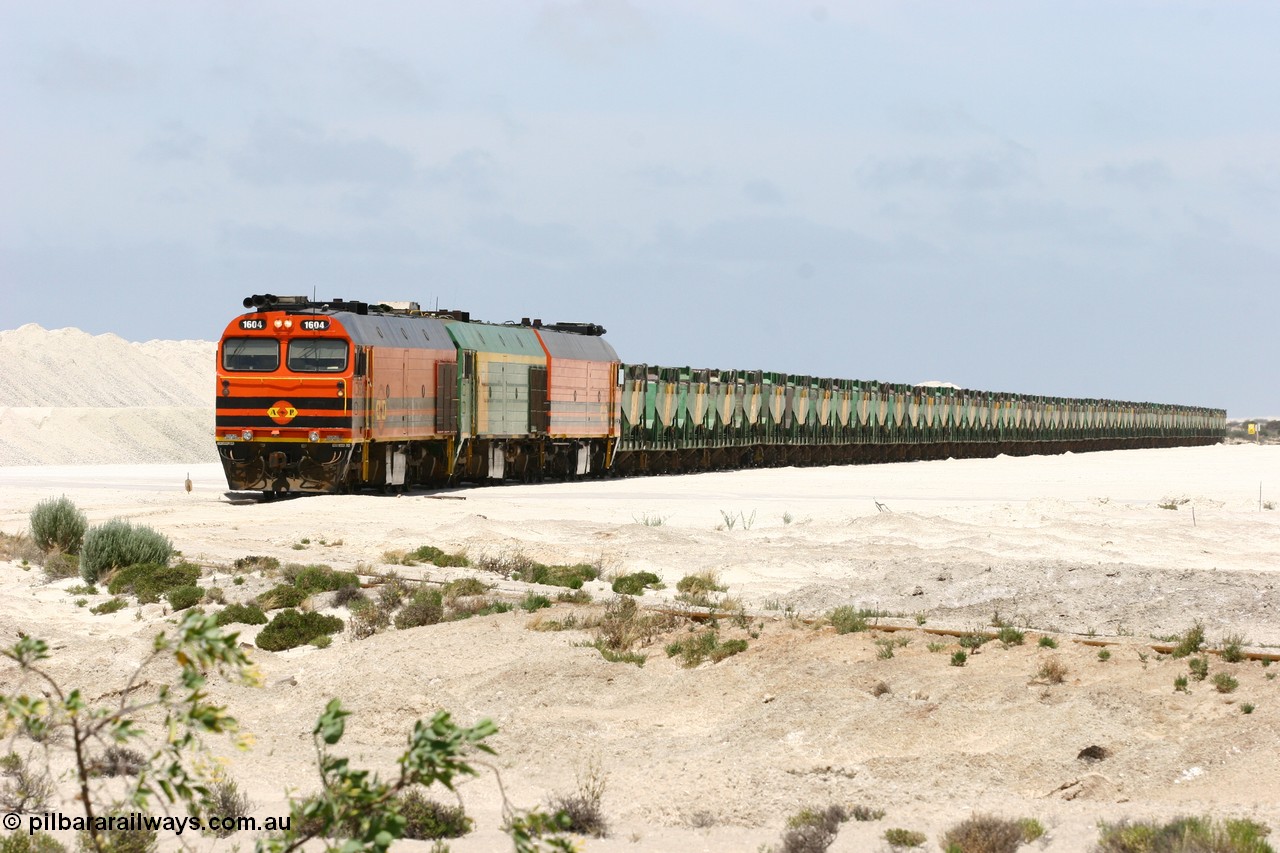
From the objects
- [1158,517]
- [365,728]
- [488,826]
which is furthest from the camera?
[1158,517]

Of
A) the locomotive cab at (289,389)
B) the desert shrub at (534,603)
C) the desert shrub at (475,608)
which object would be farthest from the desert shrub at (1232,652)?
the locomotive cab at (289,389)

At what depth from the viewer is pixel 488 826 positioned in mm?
10461

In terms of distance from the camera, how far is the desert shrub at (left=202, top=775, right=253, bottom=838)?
9.81m

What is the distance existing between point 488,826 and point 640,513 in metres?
22.1

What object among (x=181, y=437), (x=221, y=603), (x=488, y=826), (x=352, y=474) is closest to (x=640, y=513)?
(x=352, y=474)

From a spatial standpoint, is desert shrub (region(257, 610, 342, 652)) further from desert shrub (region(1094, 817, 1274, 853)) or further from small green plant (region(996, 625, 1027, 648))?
desert shrub (region(1094, 817, 1274, 853))

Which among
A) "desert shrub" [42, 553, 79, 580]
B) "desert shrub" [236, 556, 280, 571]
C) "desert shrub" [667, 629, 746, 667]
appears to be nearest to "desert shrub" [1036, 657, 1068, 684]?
"desert shrub" [667, 629, 746, 667]

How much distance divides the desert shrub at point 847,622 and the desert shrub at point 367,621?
4.70 m

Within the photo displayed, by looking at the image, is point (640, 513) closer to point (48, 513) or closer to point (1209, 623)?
Result: point (48, 513)

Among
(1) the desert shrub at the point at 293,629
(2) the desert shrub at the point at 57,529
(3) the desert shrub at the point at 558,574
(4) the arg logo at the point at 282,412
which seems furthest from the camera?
(4) the arg logo at the point at 282,412

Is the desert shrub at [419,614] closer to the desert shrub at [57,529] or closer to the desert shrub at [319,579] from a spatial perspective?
the desert shrub at [319,579]

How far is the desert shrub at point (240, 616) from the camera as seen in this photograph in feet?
57.3

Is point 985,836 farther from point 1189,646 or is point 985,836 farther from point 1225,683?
point 1189,646

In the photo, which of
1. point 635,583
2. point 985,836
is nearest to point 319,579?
point 635,583
